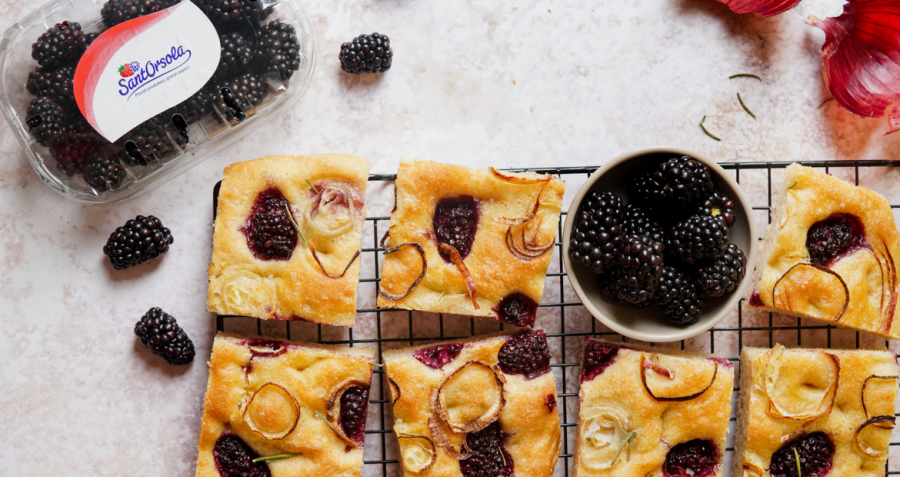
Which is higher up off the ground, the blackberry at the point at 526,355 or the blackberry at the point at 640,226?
the blackberry at the point at 640,226

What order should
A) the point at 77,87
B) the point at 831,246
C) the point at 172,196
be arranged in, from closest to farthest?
the point at 77,87
the point at 831,246
the point at 172,196

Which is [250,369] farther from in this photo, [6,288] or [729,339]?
[729,339]

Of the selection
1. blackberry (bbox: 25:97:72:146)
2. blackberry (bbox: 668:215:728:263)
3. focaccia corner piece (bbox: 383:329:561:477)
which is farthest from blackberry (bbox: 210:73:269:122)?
blackberry (bbox: 668:215:728:263)

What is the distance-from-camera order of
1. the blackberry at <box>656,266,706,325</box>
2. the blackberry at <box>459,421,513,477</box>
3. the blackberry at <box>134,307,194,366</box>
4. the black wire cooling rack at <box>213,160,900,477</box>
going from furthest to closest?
the black wire cooling rack at <box>213,160,900,477</box>, the blackberry at <box>134,307,194,366</box>, the blackberry at <box>459,421,513,477</box>, the blackberry at <box>656,266,706,325</box>

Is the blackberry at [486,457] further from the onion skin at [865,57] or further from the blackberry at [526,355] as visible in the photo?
the onion skin at [865,57]

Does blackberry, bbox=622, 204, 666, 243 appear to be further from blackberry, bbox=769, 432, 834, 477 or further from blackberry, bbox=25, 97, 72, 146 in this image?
blackberry, bbox=25, 97, 72, 146

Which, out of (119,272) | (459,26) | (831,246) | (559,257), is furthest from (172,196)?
(831,246)

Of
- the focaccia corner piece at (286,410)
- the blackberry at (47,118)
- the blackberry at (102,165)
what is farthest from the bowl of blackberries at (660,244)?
the blackberry at (47,118)
